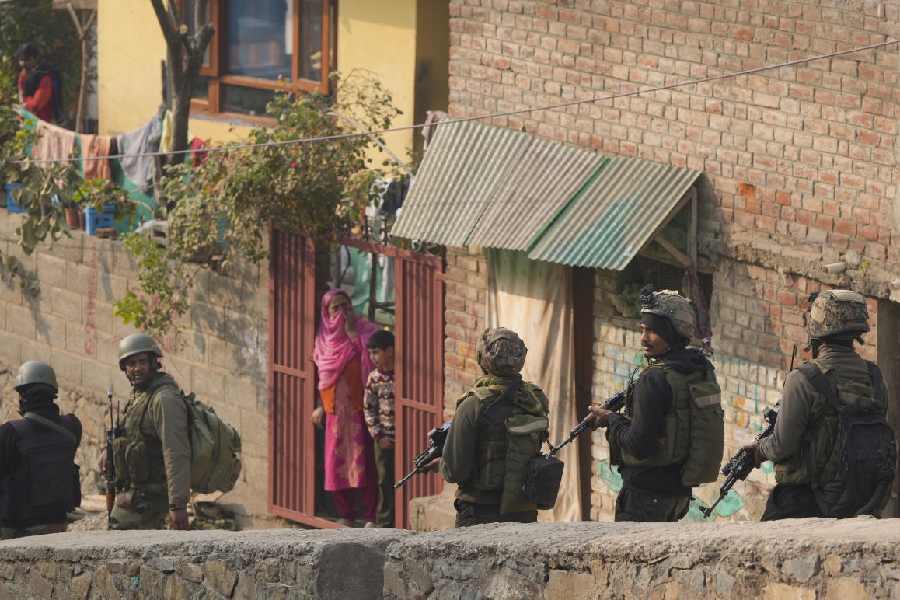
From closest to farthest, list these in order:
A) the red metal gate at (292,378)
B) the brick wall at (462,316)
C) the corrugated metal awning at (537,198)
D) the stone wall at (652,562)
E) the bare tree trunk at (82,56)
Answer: the stone wall at (652,562) → the corrugated metal awning at (537,198) → the brick wall at (462,316) → the red metal gate at (292,378) → the bare tree trunk at (82,56)

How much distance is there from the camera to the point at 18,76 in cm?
1986

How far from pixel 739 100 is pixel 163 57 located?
9285mm

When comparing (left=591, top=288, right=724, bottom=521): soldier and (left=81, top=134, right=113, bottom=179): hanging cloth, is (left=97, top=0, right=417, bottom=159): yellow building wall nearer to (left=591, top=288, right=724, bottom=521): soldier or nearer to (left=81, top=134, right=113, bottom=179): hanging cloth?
(left=81, top=134, right=113, bottom=179): hanging cloth

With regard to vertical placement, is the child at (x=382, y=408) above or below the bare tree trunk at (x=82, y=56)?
below

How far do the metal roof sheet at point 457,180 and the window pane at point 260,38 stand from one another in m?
5.11

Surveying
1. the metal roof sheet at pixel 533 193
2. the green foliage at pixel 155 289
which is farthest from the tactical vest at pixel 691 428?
the green foliage at pixel 155 289

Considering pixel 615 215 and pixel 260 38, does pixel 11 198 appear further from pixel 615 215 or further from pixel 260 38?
pixel 615 215

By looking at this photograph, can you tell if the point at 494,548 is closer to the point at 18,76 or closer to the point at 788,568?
the point at 788,568

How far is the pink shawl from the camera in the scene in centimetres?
1390

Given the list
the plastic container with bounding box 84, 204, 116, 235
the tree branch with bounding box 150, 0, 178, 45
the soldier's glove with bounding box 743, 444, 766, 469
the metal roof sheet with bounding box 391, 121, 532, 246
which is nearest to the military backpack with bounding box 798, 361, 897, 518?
the soldier's glove with bounding box 743, 444, 766, 469

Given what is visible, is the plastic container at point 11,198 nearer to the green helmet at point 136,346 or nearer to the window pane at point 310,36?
the window pane at point 310,36

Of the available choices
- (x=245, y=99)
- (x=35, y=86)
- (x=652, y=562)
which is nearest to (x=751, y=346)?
(x=652, y=562)

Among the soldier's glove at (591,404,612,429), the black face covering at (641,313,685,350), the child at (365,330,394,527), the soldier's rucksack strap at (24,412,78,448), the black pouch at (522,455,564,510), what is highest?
the black face covering at (641,313,685,350)

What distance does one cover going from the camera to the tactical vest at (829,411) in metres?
7.41
